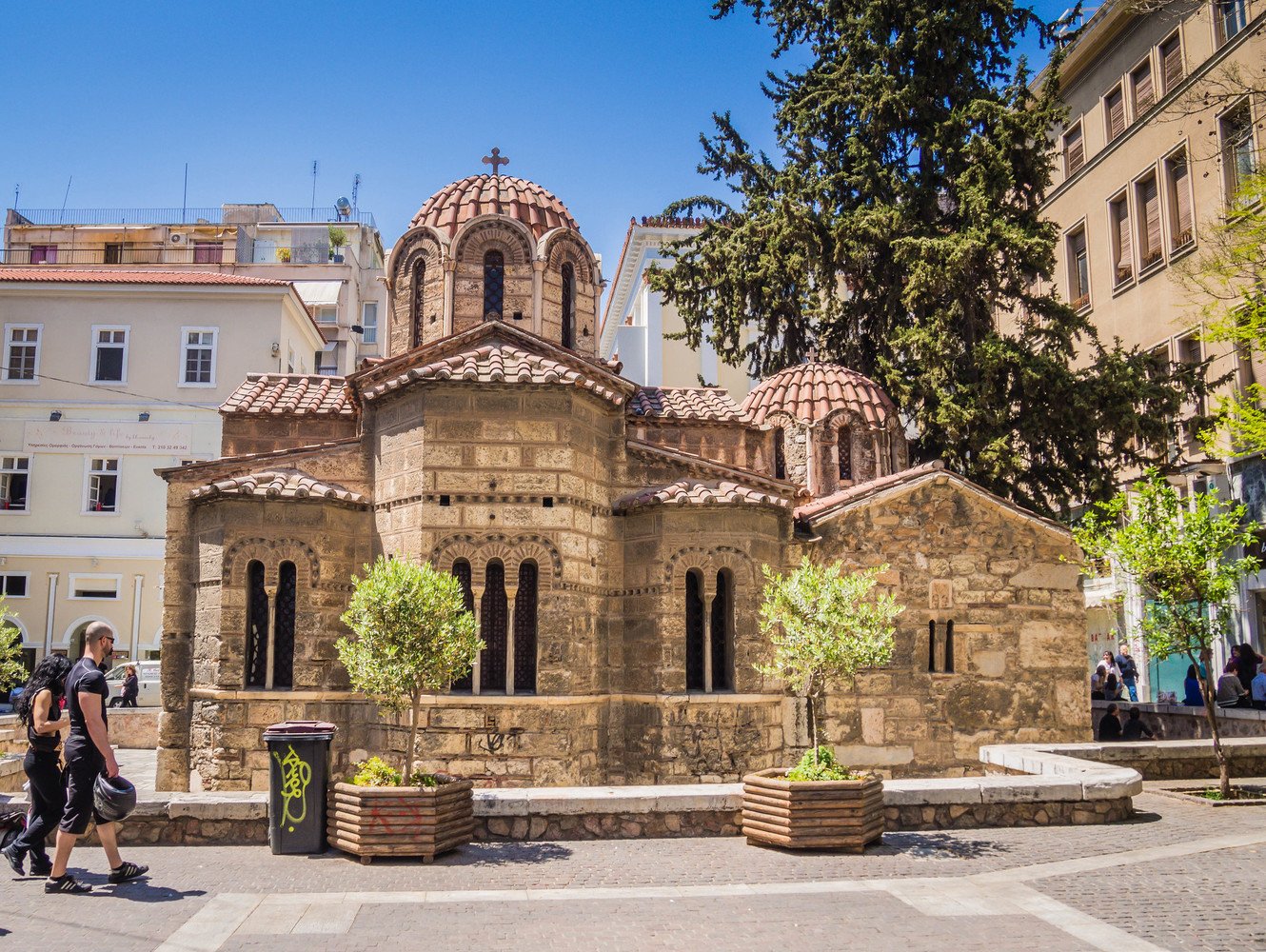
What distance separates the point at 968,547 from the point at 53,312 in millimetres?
23617

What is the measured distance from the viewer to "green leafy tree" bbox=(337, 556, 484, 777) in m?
9.12

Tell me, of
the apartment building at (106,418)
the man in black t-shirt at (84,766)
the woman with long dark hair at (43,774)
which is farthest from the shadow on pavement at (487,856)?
the apartment building at (106,418)

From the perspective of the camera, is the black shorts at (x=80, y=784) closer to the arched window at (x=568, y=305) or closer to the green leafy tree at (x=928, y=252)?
the arched window at (x=568, y=305)

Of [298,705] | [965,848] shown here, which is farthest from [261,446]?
[965,848]

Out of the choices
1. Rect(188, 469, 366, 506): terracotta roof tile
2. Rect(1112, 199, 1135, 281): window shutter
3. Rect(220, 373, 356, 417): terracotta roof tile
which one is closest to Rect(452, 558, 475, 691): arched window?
Rect(188, 469, 366, 506): terracotta roof tile

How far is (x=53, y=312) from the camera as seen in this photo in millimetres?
27797

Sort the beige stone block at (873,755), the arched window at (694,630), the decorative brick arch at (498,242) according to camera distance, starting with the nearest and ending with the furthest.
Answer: the arched window at (694,630), the beige stone block at (873,755), the decorative brick arch at (498,242)

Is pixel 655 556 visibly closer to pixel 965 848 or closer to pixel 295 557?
pixel 295 557

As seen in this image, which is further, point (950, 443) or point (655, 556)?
point (950, 443)

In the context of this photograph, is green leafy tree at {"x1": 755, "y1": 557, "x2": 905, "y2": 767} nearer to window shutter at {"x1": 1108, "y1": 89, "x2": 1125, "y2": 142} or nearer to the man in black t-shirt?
the man in black t-shirt

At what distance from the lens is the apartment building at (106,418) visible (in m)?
26.1

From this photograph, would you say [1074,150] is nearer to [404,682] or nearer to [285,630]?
[285,630]

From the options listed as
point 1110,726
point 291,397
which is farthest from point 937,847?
point 291,397

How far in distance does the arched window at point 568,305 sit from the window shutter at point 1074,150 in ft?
54.5
